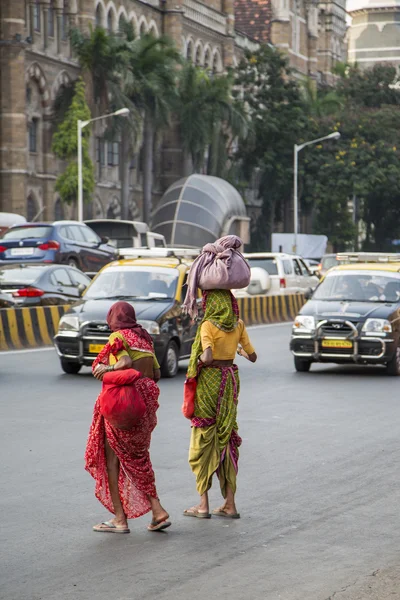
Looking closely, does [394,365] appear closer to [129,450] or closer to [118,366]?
[129,450]

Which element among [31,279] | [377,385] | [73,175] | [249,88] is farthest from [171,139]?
[377,385]

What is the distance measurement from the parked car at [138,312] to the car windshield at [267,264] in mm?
16565

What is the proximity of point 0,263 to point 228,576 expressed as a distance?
2490 cm

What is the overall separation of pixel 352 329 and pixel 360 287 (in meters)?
1.37

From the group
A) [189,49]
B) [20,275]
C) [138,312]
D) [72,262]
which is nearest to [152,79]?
[189,49]

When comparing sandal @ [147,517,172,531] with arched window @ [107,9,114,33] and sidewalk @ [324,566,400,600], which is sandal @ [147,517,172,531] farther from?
arched window @ [107,9,114,33]

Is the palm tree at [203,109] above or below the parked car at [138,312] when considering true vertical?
above

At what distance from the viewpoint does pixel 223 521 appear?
336 inches

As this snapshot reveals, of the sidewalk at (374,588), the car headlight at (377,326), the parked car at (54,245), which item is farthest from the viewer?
the parked car at (54,245)

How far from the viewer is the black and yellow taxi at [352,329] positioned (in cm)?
1902

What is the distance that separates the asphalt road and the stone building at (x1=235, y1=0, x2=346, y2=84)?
72577 mm

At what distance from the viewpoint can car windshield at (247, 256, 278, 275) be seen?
36.2 meters

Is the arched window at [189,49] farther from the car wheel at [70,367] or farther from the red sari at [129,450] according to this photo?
the red sari at [129,450]

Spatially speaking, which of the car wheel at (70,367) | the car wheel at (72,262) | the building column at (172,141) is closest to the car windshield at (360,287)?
the car wheel at (70,367)
